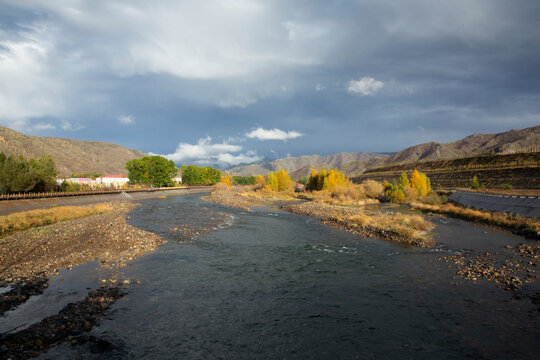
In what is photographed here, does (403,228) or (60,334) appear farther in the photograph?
(403,228)

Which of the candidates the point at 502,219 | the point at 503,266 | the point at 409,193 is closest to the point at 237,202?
the point at 409,193

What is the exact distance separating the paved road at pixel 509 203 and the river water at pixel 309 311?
28590mm

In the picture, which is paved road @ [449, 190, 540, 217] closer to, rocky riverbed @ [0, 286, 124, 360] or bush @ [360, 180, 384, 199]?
bush @ [360, 180, 384, 199]

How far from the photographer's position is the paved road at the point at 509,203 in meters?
39.0

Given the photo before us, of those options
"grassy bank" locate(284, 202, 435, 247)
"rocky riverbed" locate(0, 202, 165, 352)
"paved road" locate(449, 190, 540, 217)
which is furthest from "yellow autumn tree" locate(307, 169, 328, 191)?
"rocky riverbed" locate(0, 202, 165, 352)

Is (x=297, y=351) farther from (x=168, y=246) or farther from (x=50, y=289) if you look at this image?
(x=168, y=246)

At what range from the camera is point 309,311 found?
13.6 metres

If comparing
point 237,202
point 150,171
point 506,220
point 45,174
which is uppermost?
point 150,171

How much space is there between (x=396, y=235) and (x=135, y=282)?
1075 inches

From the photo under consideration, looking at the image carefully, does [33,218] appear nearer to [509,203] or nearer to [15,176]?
[15,176]

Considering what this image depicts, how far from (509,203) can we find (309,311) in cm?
4917

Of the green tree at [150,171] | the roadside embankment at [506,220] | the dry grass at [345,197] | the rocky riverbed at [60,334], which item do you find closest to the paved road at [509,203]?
the roadside embankment at [506,220]

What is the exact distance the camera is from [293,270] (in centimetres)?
1972

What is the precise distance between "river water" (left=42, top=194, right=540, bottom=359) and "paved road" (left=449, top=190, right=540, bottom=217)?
93.8 feet
